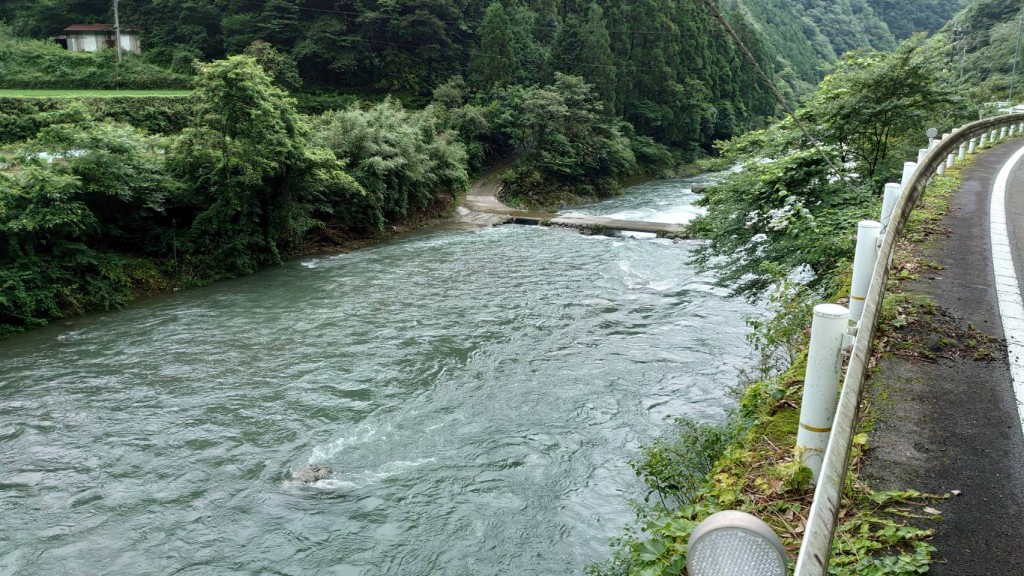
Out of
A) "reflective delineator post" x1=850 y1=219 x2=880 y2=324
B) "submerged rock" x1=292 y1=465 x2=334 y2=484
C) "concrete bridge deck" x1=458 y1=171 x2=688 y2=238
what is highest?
"reflective delineator post" x1=850 y1=219 x2=880 y2=324

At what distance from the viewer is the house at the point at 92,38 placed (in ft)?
145

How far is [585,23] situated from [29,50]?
1408 inches

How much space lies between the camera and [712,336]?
47.9 feet

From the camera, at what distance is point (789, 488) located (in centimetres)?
387

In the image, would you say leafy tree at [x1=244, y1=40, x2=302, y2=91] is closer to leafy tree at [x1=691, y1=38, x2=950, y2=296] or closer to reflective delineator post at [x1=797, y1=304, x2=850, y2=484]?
leafy tree at [x1=691, y1=38, x2=950, y2=296]

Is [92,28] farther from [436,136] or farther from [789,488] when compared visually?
[789,488]

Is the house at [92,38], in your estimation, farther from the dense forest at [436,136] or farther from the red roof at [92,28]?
the dense forest at [436,136]

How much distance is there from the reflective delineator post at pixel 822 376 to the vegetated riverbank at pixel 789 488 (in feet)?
0.96

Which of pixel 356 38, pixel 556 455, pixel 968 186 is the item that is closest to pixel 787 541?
pixel 556 455

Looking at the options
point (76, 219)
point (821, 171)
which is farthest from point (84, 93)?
point (821, 171)

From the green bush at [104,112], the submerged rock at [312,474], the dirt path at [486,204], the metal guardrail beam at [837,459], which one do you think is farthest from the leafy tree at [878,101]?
the green bush at [104,112]

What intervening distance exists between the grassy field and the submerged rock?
108 ft

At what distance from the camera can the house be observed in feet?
145

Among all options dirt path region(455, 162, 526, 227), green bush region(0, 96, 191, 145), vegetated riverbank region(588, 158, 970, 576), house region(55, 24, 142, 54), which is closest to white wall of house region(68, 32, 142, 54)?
house region(55, 24, 142, 54)
